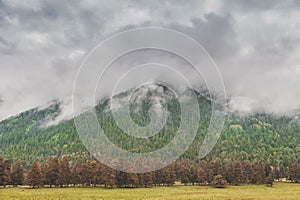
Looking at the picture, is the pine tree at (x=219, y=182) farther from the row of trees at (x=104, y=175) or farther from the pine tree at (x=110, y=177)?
Answer: the pine tree at (x=110, y=177)

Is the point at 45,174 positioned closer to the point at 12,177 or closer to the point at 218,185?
the point at 12,177

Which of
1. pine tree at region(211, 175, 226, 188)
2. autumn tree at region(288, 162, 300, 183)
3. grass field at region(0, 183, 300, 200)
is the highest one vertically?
autumn tree at region(288, 162, 300, 183)

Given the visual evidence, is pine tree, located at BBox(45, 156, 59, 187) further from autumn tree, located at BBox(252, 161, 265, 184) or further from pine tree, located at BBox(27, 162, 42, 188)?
autumn tree, located at BBox(252, 161, 265, 184)

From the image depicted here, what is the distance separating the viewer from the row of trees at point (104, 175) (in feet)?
269

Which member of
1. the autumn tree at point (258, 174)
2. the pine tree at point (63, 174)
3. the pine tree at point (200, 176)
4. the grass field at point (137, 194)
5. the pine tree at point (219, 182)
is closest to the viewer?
the grass field at point (137, 194)

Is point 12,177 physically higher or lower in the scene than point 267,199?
higher

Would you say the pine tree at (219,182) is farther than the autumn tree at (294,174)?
No

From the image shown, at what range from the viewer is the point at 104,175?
83688 mm

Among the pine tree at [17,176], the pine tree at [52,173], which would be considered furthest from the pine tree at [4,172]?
the pine tree at [52,173]

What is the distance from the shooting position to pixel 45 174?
83.6m

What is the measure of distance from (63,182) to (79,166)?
6.98m

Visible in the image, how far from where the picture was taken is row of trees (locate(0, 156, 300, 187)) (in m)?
82.1

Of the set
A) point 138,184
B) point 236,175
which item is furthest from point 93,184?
point 236,175

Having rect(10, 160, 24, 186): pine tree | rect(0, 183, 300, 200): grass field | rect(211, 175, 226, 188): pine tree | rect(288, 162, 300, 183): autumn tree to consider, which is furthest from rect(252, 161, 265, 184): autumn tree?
rect(10, 160, 24, 186): pine tree
